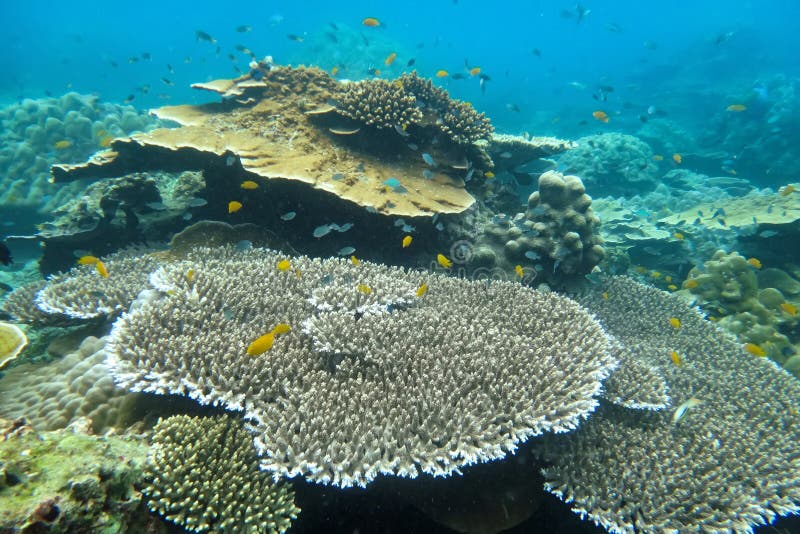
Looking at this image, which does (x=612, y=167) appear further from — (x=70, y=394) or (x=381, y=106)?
(x=70, y=394)

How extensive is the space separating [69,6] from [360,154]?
172 metres

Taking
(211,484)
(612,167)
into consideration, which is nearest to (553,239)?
(211,484)

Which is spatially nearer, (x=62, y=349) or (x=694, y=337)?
(x=62, y=349)

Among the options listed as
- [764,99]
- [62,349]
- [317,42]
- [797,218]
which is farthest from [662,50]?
[62,349]

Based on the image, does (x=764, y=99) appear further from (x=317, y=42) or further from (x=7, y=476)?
(x=317, y=42)

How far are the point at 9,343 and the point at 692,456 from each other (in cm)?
716

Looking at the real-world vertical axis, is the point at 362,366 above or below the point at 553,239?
below

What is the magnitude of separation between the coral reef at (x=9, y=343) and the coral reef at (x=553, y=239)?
5.97 m

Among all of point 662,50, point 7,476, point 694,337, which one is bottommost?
point 694,337

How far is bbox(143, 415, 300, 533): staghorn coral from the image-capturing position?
2670 mm

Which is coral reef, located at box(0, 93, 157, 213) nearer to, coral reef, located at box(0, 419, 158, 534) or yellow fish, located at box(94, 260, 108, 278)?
yellow fish, located at box(94, 260, 108, 278)

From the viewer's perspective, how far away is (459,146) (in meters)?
7.22

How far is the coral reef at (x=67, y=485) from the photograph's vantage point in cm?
188

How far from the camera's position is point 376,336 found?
3.91 meters
